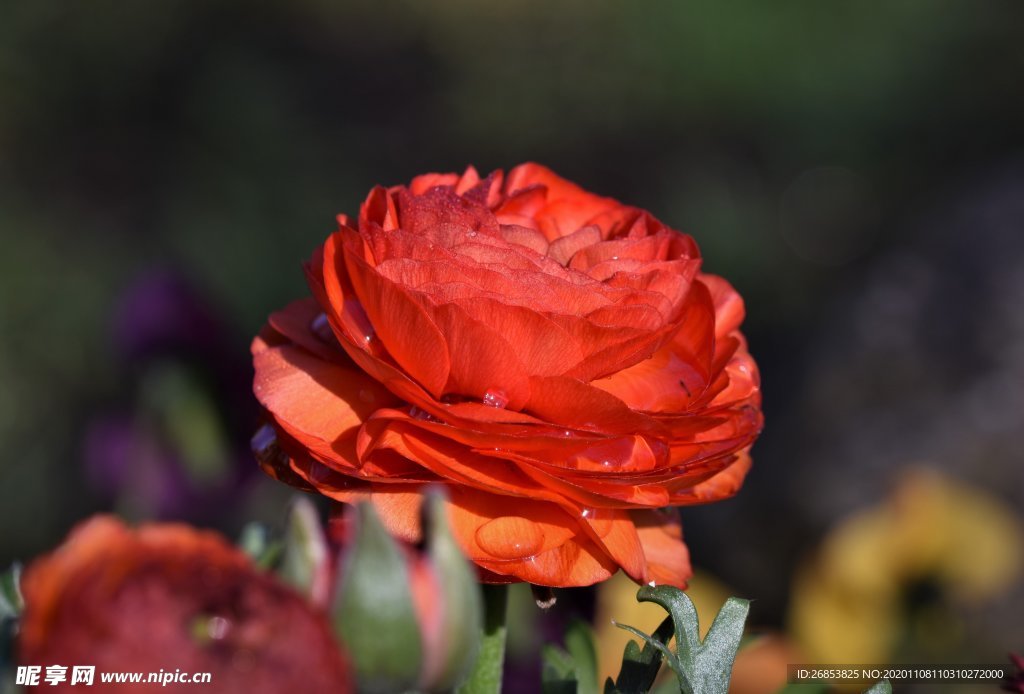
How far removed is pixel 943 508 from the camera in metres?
1.59

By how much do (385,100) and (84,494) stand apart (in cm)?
175

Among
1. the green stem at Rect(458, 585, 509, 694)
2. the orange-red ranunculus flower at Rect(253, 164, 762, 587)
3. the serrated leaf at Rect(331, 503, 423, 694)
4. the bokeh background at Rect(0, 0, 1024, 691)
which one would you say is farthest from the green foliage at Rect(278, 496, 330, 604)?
the bokeh background at Rect(0, 0, 1024, 691)

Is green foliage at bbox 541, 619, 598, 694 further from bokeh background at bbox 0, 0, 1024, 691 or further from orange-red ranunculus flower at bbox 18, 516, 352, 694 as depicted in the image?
bokeh background at bbox 0, 0, 1024, 691

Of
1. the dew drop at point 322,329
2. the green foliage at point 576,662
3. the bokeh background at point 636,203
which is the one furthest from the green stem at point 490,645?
the bokeh background at point 636,203

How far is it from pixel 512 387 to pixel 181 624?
268 mm

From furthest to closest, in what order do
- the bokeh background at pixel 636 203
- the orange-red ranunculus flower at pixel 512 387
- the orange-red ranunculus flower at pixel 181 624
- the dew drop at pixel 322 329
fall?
the bokeh background at pixel 636 203 → the dew drop at pixel 322 329 → the orange-red ranunculus flower at pixel 512 387 → the orange-red ranunculus flower at pixel 181 624

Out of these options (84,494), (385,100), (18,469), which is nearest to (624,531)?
(84,494)

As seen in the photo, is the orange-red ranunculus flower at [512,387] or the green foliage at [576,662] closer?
the orange-red ranunculus flower at [512,387]

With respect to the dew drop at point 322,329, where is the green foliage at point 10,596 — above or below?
below

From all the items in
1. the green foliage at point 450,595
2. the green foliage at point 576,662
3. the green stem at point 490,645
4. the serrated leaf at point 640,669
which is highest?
the green foliage at point 450,595

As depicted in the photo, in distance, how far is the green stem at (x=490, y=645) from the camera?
0.69 m

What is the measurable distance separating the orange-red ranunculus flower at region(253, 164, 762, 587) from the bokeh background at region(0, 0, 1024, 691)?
874 mm

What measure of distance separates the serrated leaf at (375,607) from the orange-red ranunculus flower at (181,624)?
0.02 m

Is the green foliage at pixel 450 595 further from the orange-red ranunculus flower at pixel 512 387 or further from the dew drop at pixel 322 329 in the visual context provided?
the dew drop at pixel 322 329
